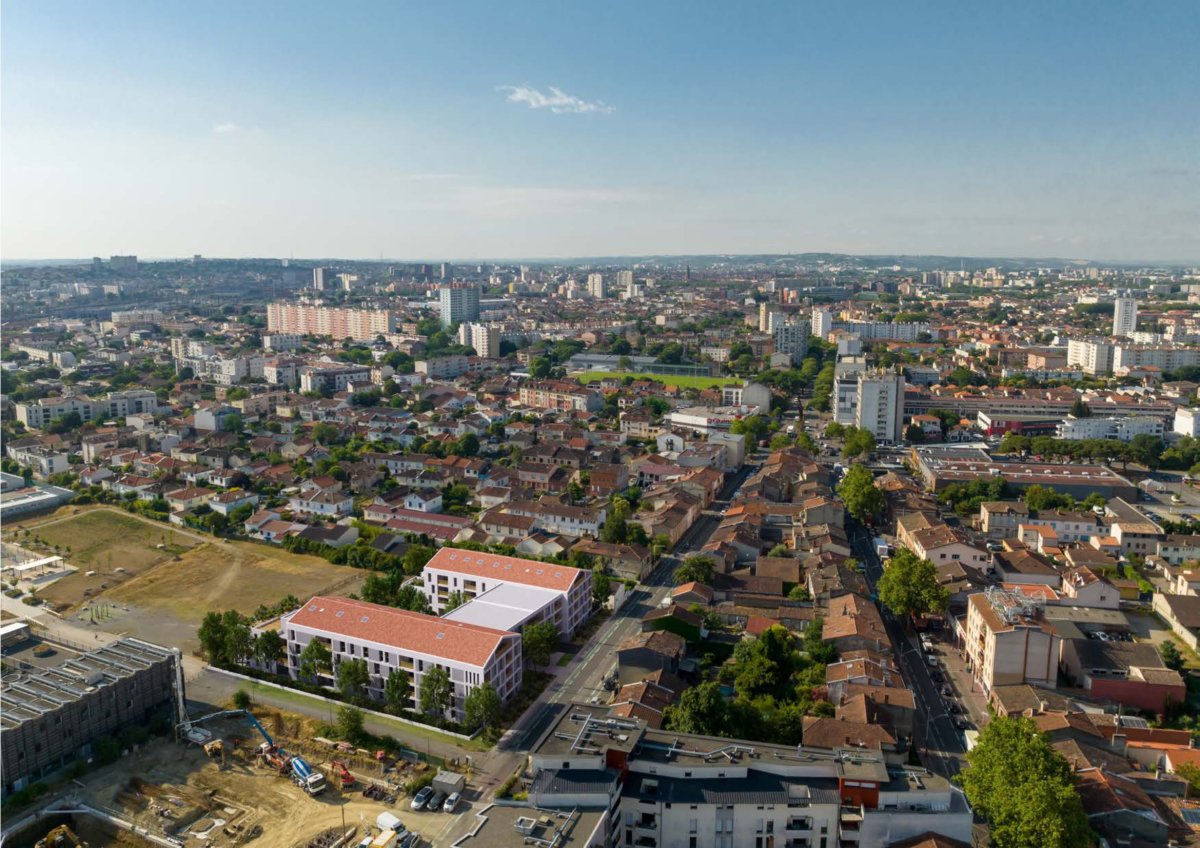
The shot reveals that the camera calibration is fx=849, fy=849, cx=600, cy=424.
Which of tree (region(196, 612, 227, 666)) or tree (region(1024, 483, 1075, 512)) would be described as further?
tree (region(1024, 483, 1075, 512))

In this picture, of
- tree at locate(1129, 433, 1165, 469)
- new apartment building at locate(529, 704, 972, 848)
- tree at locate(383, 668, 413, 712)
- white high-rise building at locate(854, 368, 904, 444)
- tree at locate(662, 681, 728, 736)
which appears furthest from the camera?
white high-rise building at locate(854, 368, 904, 444)

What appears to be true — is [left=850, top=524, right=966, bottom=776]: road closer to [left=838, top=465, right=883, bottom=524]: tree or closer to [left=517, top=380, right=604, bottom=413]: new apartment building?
[left=838, top=465, right=883, bottom=524]: tree

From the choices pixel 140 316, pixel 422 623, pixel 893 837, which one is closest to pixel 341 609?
pixel 422 623

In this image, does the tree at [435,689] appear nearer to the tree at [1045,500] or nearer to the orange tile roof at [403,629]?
the orange tile roof at [403,629]

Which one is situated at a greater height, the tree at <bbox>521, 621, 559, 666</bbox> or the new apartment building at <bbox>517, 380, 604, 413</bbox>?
the new apartment building at <bbox>517, 380, 604, 413</bbox>

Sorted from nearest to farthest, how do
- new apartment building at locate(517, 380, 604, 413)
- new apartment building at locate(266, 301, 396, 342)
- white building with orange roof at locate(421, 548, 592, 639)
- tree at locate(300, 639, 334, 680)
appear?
tree at locate(300, 639, 334, 680), white building with orange roof at locate(421, 548, 592, 639), new apartment building at locate(517, 380, 604, 413), new apartment building at locate(266, 301, 396, 342)

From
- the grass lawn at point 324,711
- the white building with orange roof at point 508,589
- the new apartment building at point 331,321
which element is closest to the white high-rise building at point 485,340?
the new apartment building at point 331,321

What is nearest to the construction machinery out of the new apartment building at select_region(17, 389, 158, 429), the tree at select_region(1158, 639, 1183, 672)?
the tree at select_region(1158, 639, 1183, 672)
